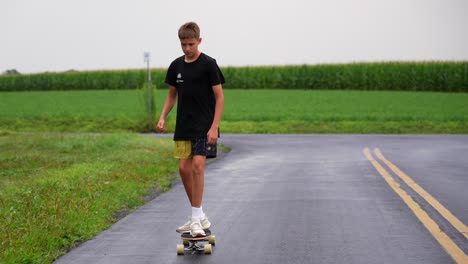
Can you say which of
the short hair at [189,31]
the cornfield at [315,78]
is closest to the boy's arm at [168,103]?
the short hair at [189,31]

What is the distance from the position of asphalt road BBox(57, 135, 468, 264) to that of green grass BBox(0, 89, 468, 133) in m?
20.9

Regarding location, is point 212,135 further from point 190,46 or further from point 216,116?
point 190,46

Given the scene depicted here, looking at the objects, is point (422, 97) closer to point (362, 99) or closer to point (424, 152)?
point (362, 99)

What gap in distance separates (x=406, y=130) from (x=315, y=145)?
1422 centimetres

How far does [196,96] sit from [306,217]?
2512 mm

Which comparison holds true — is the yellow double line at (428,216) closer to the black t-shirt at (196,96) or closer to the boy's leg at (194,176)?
the boy's leg at (194,176)

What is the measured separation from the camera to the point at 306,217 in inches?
394

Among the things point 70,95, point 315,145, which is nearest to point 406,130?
point 315,145

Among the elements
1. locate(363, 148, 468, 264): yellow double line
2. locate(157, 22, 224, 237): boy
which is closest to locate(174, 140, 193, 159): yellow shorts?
locate(157, 22, 224, 237): boy

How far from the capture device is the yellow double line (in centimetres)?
773

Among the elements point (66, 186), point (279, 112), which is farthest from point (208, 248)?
point (279, 112)

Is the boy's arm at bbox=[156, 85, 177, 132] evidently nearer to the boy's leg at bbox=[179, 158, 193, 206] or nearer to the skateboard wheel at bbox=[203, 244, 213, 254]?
the boy's leg at bbox=[179, 158, 193, 206]

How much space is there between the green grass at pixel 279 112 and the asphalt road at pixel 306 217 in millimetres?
20877

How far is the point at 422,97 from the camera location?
188ft
